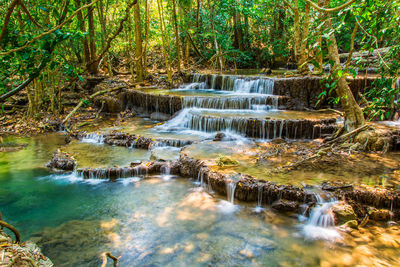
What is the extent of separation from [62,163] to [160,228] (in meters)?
3.71

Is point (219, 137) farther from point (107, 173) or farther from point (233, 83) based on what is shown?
point (233, 83)

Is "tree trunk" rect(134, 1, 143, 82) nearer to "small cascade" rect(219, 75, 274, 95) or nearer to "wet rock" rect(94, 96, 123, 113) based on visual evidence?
"wet rock" rect(94, 96, 123, 113)

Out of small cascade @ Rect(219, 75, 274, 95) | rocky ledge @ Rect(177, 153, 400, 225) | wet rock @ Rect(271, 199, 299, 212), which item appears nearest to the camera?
rocky ledge @ Rect(177, 153, 400, 225)

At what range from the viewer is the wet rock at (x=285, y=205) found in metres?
4.78

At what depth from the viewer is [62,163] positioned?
275 inches

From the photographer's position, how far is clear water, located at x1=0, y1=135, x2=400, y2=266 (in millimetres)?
3932

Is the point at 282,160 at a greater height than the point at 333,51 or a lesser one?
lesser

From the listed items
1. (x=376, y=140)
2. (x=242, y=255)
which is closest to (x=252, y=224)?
(x=242, y=255)

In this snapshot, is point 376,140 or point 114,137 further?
point 114,137

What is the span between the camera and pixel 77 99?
533 inches

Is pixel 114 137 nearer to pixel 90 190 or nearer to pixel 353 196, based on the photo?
pixel 90 190

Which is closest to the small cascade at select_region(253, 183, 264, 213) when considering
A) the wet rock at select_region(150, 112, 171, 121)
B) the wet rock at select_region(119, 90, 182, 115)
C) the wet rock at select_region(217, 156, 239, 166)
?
the wet rock at select_region(217, 156, 239, 166)

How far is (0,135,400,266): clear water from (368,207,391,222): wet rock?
0.23m

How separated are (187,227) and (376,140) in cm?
494
